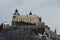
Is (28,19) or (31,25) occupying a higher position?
(28,19)

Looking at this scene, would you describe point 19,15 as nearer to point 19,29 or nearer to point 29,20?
point 29,20

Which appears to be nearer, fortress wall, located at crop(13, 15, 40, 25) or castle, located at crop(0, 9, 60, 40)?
castle, located at crop(0, 9, 60, 40)

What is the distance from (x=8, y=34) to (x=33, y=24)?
14.9 m

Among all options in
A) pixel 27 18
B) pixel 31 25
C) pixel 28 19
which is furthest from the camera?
pixel 28 19

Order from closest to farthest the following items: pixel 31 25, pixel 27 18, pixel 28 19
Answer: pixel 31 25, pixel 27 18, pixel 28 19

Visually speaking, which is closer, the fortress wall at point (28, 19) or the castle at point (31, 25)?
the castle at point (31, 25)

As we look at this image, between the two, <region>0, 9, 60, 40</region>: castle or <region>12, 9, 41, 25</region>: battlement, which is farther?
<region>12, 9, 41, 25</region>: battlement

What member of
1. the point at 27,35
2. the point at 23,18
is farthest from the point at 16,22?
the point at 27,35

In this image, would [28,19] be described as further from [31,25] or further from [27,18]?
[31,25]

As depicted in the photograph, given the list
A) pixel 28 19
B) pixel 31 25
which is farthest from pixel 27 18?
pixel 31 25

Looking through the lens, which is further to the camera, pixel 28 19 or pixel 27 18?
pixel 28 19

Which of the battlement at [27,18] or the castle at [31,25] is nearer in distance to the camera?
the castle at [31,25]

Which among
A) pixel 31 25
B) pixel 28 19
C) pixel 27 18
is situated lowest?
pixel 31 25

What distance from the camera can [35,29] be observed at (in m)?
71.2
